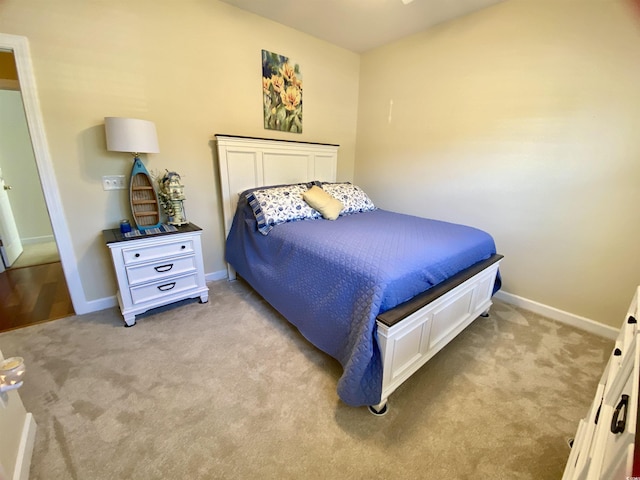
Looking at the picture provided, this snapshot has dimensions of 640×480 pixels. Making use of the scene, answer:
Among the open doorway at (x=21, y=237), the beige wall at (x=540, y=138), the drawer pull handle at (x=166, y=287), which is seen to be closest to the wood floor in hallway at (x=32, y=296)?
the open doorway at (x=21, y=237)

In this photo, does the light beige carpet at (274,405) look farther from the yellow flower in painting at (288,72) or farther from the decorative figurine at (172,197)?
the yellow flower in painting at (288,72)

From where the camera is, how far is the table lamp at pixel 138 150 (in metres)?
1.89

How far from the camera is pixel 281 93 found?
2.90 metres

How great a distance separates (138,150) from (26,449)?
1.74m

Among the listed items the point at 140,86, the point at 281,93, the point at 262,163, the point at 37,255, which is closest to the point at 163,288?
the point at 262,163

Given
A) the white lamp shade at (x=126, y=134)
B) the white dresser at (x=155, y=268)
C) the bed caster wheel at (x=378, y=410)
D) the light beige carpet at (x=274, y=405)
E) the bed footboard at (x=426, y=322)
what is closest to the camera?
the light beige carpet at (x=274, y=405)

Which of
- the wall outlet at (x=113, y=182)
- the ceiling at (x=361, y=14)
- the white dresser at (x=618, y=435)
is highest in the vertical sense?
the ceiling at (x=361, y=14)

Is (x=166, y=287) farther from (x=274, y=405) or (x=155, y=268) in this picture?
(x=274, y=405)

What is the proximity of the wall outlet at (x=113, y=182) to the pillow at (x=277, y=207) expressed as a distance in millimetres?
1015

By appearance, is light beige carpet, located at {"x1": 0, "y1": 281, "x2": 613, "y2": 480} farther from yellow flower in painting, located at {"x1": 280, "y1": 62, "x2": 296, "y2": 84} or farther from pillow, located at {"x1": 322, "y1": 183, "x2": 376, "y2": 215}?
yellow flower in painting, located at {"x1": 280, "y1": 62, "x2": 296, "y2": 84}

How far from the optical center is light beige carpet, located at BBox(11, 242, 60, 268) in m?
3.28

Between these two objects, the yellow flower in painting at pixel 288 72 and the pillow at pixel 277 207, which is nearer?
the pillow at pixel 277 207

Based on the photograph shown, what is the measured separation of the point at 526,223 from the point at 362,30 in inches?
99.1

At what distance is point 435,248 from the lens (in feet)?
5.60
